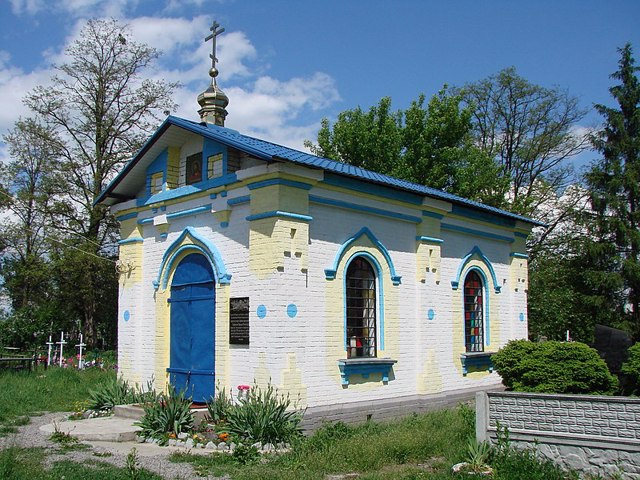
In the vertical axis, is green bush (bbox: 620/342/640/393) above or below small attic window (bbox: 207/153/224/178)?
below

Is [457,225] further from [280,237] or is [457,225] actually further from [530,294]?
[530,294]

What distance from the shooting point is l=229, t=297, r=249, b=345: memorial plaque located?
10523mm

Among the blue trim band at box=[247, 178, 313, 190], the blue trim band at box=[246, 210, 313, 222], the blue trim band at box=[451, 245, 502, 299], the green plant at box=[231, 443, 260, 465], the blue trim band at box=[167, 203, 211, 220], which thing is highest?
the blue trim band at box=[247, 178, 313, 190]

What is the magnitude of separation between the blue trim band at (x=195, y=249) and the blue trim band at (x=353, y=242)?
1.77 metres

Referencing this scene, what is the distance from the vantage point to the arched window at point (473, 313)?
14727 mm

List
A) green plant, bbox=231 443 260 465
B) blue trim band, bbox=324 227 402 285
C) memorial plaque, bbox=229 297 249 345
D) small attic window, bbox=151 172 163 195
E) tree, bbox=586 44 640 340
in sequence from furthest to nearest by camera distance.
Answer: tree, bbox=586 44 640 340
small attic window, bbox=151 172 163 195
blue trim band, bbox=324 227 402 285
memorial plaque, bbox=229 297 249 345
green plant, bbox=231 443 260 465

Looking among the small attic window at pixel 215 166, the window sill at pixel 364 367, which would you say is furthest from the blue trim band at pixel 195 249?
the window sill at pixel 364 367

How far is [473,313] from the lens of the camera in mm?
15000

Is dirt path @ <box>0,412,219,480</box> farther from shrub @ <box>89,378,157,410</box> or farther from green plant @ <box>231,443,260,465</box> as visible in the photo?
shrub @ <box>89,378,157,410</box>

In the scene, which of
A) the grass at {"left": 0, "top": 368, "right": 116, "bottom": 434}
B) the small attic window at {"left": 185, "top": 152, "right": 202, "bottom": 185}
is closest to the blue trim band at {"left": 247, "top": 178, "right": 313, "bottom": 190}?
the small attic window at {"left": 185, "top": 152, "right": 202, "bottom": 185}

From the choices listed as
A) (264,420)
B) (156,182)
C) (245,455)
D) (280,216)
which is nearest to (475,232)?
(280,216)

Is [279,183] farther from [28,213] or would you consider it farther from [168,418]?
[28,213]

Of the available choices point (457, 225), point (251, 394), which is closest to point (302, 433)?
point (251, 394)

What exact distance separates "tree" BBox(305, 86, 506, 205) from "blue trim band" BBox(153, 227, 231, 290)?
57.2 ft
